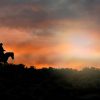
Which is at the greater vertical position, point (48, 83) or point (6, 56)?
point (6, 56)

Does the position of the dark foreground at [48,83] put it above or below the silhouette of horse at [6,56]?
below

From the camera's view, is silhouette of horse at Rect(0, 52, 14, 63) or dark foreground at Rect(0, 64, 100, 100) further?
silhouette of horse at Rect(0, 52, 14, 63)

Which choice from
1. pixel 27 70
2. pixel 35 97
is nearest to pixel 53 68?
pixel 27 70

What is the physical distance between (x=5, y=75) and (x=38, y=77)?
3601 millimetres

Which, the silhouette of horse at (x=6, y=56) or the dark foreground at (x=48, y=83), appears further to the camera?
the silhouette of horse at (x=6, y=56)

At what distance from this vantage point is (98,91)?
46250mm

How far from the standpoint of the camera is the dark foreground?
1750 inches

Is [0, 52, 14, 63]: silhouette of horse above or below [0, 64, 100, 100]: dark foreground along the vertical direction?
above

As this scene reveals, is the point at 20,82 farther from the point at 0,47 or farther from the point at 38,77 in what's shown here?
the point at 0,47

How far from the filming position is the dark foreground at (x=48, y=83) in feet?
146

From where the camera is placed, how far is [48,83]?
48.6m

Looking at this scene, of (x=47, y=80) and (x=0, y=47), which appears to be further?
(x=0, y=47)

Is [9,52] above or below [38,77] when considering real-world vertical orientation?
above

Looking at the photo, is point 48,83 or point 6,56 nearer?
point 48,83
